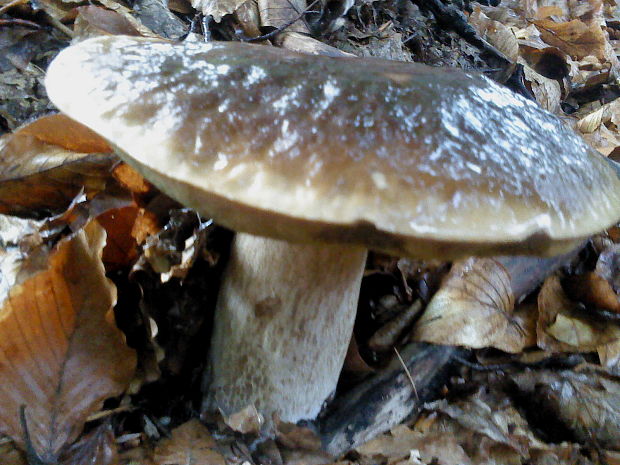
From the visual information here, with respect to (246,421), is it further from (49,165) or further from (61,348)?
(49,165)

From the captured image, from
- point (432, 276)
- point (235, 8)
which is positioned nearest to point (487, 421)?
point (432, 276)

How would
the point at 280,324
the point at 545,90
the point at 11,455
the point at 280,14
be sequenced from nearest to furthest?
the point at 11,455
the point at 280,324
the point at 280,14
the point at 545,90

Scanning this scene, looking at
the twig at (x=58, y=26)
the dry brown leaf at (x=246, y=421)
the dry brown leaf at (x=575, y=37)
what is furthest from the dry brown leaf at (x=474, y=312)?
the dry brown leaf at (x=575, y=37)

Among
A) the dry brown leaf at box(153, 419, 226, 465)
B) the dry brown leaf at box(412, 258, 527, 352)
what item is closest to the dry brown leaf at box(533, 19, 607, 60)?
the dry brown leaf at box(412, 258, 527, 352)

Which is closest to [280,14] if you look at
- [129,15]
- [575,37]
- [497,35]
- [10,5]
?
[129,15]

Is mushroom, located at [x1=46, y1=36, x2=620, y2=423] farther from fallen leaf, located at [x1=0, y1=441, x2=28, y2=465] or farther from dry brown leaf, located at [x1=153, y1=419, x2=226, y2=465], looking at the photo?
fallen leaf, located at [x1=0, y1=441, x2=28, y2=465]

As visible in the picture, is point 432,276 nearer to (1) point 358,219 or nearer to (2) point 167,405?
(2) point 167,405
